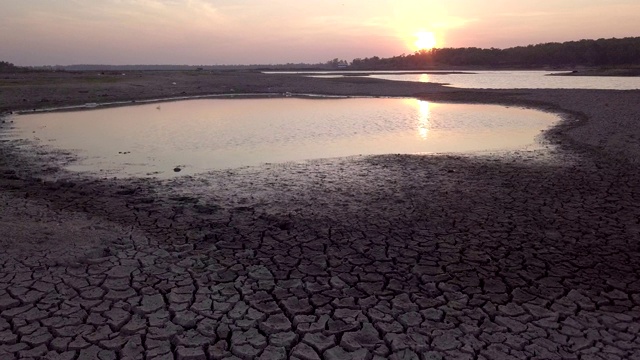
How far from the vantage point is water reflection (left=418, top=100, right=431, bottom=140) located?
1769 cm

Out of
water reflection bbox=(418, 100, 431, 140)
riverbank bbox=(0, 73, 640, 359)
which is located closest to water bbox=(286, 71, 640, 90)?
water reflection bbox=(418, 100, 431, 140)

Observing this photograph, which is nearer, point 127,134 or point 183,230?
point 183,230

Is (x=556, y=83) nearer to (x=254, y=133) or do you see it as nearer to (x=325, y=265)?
(x=254, y=133)

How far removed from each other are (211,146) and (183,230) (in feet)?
26.5

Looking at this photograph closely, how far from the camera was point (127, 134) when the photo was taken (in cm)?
1716

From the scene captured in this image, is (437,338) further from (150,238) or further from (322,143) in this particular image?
(322,143)

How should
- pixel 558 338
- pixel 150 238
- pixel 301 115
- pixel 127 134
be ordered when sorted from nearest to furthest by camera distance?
pixel 558 338 → pixel 150 238 → pixel 127 134 → pixel 301 115

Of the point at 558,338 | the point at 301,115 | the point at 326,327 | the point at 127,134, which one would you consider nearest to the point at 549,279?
the point at 558,338

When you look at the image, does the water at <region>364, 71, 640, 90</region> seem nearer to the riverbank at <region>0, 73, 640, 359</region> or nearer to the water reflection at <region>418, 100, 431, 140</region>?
the water reflection at <region>418, 100, 431, 140</region>

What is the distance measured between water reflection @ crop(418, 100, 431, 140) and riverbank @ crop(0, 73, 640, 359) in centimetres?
689

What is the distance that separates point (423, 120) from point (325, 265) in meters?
16.8

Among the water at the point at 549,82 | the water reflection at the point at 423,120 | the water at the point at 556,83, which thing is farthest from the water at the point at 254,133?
the water at the point at 549,82

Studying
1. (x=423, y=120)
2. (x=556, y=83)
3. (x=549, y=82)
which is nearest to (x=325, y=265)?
(x=423, y=120)

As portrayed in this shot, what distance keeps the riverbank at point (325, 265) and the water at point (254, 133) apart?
2388 mm
